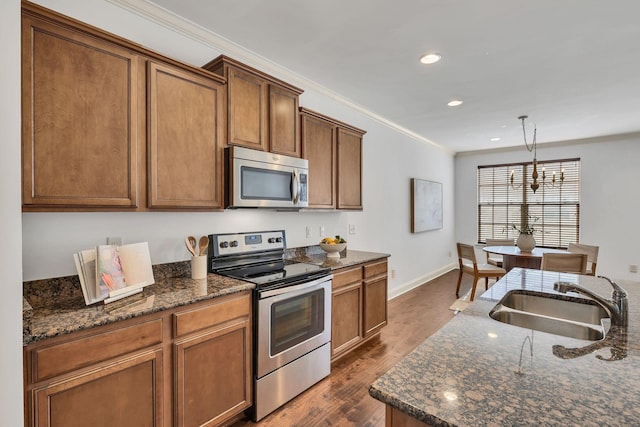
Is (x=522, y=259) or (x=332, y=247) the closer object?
(x=332, y=247)

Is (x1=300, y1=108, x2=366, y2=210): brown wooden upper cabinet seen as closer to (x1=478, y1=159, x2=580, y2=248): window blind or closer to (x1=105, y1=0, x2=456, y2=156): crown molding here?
(x1=105, y1=0, x2=456, y2=156): crown molding

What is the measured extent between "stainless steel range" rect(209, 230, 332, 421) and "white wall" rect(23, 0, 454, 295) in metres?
0.22

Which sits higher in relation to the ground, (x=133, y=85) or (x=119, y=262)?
(x=133, y=85)

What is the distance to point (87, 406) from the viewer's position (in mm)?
1309

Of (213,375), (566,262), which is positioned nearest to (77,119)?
(213,375)

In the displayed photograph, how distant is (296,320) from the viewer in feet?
7.22

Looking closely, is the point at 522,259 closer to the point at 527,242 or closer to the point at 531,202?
the point at 527,242

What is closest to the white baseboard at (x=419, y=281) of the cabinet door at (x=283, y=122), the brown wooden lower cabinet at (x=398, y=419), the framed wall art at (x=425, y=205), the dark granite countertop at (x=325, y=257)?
the framed wall art at (x=425, y=205)

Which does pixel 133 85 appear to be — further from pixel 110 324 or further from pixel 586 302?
pixel 586 302

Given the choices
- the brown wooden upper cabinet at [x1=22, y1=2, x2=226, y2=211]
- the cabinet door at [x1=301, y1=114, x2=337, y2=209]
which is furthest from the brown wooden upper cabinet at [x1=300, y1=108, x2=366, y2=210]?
the brown wooden upper cabinet at [x1=22, y1=2, x2=226, y2=211]

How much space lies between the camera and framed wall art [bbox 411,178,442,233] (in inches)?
201

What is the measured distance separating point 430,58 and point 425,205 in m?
3.20

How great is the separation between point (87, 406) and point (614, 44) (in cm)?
404

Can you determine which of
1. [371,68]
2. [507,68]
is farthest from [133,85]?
[507,68]
